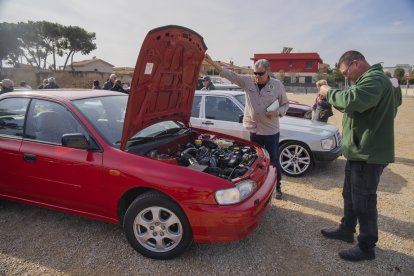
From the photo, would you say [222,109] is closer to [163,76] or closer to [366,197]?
[163,76]

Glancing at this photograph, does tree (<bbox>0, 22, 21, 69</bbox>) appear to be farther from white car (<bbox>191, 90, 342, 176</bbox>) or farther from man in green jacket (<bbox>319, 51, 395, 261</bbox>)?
man in green jacket (<bbox>319, 51, 395, 261</bbox>)

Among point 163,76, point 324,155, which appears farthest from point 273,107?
point 324,155

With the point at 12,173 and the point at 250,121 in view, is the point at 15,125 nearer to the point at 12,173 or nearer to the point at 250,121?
the point at 12,173

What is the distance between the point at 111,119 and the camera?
3.55 metres

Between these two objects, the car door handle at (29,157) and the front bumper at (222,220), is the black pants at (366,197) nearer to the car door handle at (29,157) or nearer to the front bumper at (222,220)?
the front bumper at (222,220)

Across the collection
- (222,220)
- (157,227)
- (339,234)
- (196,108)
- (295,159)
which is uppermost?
(196,108)

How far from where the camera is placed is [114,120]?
355cm

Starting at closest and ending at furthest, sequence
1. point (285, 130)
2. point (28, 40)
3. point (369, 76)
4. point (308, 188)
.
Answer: point (369, 76)
point (308, 188)
point (285, 130)
point (28, 40)

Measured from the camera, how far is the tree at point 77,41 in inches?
1741

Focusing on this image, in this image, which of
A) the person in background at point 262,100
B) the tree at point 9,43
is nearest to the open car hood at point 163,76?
the person in background at point 262,100

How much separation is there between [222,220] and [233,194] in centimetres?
25

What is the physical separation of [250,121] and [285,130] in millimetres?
1486

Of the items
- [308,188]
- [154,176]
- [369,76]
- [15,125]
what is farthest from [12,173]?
[308,188]

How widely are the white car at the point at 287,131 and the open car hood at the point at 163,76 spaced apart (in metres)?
1.94
